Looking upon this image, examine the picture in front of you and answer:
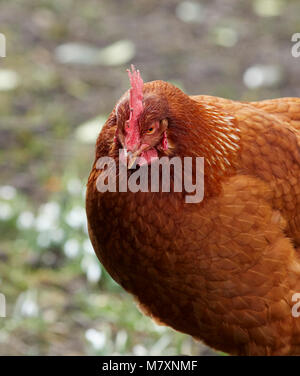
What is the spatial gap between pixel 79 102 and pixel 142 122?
2800 mm

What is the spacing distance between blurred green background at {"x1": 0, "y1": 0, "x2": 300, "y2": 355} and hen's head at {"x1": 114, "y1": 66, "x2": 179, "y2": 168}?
1.14m

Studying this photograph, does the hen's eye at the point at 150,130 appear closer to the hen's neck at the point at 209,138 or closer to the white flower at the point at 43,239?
the hen's neck at the point at 209,138

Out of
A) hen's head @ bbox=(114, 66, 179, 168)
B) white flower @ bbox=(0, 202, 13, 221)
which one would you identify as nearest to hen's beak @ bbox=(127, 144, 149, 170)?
hen's head @ bbox=(114, 66, 179, 168)

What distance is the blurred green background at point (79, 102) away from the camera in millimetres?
3168

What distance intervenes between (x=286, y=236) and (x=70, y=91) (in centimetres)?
287

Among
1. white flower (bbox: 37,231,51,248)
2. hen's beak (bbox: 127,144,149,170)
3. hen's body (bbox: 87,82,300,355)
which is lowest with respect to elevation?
hen's body (bbox: 87,82,300,355)

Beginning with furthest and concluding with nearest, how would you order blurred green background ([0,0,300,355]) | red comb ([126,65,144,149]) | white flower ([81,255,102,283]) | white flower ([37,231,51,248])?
white flower ([37,231,51,248]), white flower ([81,255,102,283]), blurred green background ([0,0,300,355]), red comb ([126,65,144,149])

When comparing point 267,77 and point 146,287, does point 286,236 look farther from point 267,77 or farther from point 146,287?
point 267,77

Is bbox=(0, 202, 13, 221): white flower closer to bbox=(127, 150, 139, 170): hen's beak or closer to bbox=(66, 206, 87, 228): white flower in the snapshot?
bbox=(66, 206, 87, 228): white flower

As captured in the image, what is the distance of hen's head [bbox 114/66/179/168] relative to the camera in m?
2.03
